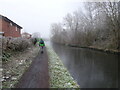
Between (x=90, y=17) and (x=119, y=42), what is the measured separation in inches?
527

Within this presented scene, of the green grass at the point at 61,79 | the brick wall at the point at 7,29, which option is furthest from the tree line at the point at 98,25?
the brick wall at the point at 7,29

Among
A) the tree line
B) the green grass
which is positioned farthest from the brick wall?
the tree line

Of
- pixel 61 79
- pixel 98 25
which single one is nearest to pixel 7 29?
pixel 61 79

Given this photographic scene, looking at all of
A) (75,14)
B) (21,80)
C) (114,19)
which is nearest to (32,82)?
(21,80)

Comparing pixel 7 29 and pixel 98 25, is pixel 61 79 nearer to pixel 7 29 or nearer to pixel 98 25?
pixel 7 29

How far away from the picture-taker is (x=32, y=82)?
3314 millimetres

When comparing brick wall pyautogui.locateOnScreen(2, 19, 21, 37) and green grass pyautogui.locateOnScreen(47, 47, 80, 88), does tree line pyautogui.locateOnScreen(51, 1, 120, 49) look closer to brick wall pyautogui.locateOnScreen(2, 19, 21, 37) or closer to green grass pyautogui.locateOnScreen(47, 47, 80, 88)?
green grass pyautogui.locateOnScreen(47, 47, 80, 88)

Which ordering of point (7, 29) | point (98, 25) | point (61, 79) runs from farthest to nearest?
point (98, 25), point (7, 29), point (61, 79)

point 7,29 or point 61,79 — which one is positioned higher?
point 7,29

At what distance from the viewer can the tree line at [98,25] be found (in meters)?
14.2

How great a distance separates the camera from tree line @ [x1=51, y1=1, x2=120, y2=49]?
560 inches

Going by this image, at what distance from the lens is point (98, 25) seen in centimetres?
2061

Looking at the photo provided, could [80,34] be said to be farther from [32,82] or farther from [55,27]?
[55,27]

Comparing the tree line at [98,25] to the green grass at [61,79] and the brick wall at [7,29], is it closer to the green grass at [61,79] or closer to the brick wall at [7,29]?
A: the green grass at [61,79]
